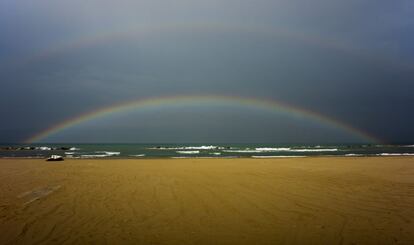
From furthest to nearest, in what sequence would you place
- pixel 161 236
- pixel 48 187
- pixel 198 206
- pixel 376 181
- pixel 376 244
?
pixel 376 181 < pixel 48 187 < pixel 198 206 < pixel 161 236 < pixel 376 244

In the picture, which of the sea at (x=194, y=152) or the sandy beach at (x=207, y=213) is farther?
the sea at (x=194, y=152)

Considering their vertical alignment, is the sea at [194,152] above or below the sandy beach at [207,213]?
above

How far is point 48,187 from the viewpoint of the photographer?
14.3 metres

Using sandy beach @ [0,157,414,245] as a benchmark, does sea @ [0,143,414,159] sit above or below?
above

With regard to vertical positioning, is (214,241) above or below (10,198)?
below

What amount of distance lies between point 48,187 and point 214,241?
9895mm

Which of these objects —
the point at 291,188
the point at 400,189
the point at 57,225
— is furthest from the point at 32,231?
the point at 400,189

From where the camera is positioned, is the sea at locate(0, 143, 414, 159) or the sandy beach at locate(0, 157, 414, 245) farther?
the sea at locate(0, 143, 414, 159)

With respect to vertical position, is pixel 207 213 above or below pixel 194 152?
below

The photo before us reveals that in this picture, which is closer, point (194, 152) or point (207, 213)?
point (207, 213)

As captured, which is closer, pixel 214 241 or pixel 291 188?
pixel 214 241

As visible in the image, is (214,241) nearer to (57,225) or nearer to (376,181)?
(57,225)

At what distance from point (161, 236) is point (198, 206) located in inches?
122

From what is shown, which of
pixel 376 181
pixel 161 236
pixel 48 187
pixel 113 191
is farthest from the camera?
pixel 376 181
